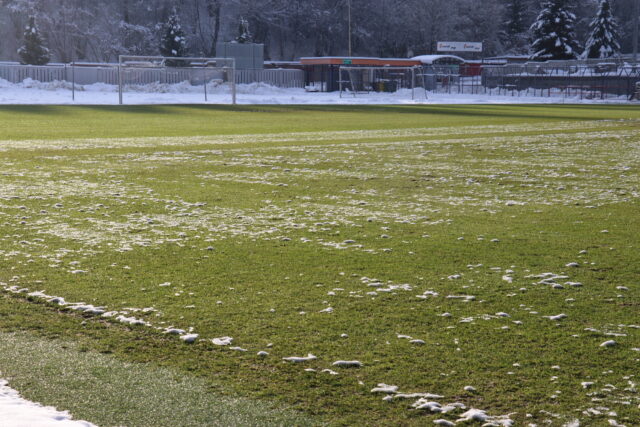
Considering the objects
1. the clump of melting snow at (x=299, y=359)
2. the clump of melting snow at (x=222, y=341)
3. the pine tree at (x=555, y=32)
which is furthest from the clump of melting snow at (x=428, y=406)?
the pine tree at (x=555, y=32)

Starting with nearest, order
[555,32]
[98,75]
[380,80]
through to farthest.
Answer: [98,75], [380,80], [555,32]

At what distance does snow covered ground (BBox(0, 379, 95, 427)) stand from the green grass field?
0.08 meters

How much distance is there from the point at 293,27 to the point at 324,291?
8084cm

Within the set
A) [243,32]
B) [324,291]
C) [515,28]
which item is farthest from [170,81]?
[515,28]

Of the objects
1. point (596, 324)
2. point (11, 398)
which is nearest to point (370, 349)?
point (596, 324)

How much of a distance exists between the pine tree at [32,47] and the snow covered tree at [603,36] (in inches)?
1938

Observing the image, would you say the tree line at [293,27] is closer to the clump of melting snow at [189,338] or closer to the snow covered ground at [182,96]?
the snow covered ground at [182,96]

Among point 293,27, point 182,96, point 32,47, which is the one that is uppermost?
point 293,27

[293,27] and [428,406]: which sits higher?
[293,27]

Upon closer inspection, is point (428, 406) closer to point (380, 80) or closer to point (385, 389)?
point (385, 389)

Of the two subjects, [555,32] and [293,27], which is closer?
[555,32]

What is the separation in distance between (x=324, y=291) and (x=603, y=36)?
81.5 metres

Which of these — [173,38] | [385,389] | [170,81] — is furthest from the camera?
[173,38]

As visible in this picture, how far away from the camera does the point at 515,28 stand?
96750 mm
